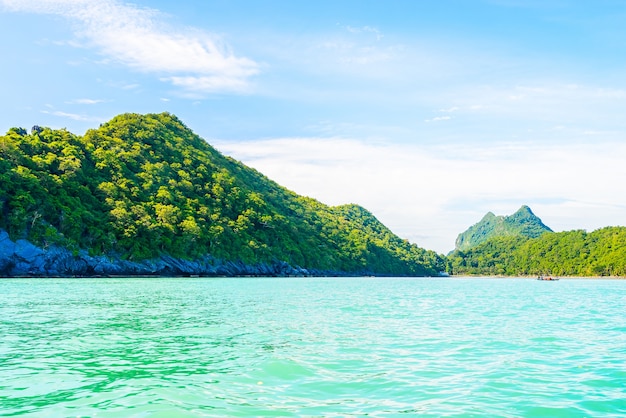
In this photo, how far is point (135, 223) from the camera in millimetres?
100625

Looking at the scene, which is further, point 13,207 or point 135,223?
point 135,223

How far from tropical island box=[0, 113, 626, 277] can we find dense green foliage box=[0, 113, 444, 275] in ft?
0.86

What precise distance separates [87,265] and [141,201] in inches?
1298

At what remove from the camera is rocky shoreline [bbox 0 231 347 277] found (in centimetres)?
7219

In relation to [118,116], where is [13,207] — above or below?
below

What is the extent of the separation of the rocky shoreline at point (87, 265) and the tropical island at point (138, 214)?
182 mm

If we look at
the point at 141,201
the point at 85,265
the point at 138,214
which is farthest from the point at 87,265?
the point at 141,201

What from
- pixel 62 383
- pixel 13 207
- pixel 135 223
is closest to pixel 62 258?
pixel 13 207

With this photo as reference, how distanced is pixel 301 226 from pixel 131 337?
169027 millimetres

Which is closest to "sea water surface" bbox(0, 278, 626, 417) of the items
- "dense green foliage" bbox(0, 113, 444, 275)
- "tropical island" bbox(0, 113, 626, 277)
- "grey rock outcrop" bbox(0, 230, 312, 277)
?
"grey rock outcrop" bbox(0, 230, 312, 277)

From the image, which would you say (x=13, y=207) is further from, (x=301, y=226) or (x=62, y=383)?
(x=301, y=226)

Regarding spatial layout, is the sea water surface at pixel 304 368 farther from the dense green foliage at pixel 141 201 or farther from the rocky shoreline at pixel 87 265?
the dense green foliage at pixel 141 201

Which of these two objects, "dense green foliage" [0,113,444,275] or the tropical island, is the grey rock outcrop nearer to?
the tropical island

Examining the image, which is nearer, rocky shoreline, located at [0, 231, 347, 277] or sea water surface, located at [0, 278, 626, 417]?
sea water surface, located at [0, 278, 626, 417]
